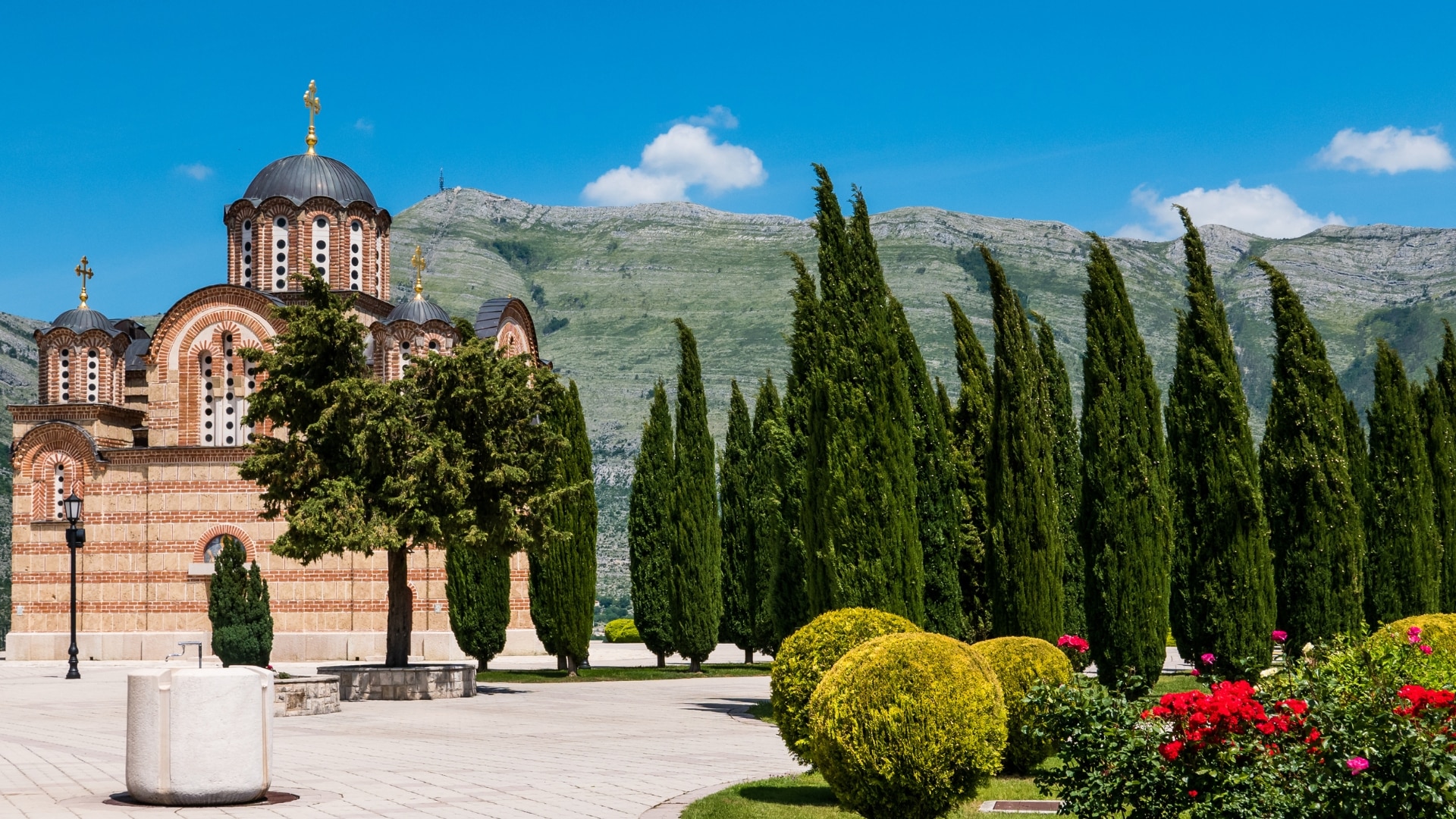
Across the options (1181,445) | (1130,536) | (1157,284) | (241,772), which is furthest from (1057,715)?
(1157,284)

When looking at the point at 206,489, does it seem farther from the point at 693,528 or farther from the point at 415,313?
the point at 693,528

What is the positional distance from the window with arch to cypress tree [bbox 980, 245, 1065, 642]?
23.6 metres

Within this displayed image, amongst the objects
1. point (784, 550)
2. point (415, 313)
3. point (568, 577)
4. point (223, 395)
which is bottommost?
point (568, 577)

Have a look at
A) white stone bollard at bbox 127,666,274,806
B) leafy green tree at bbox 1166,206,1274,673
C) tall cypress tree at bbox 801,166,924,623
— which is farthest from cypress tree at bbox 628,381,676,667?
white stone bollard at bbox 127,666,274,806

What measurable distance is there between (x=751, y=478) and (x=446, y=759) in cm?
1718

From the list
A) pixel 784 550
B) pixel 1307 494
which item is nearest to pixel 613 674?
pixel 784 550

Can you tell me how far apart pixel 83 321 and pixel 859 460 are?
29194 mm

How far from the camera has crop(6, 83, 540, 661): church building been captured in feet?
110

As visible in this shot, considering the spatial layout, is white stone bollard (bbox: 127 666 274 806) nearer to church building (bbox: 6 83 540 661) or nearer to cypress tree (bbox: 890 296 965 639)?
cypress tree (bbox: 890 296 965 639)

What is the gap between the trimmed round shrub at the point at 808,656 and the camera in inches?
422

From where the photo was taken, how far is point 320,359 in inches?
816

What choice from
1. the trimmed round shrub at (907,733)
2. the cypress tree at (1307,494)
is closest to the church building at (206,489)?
the cypress tree at (1307,494)

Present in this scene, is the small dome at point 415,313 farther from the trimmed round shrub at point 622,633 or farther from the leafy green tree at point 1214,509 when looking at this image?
the leafy green tree at point 1214,509

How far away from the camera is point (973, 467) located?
19.0m
